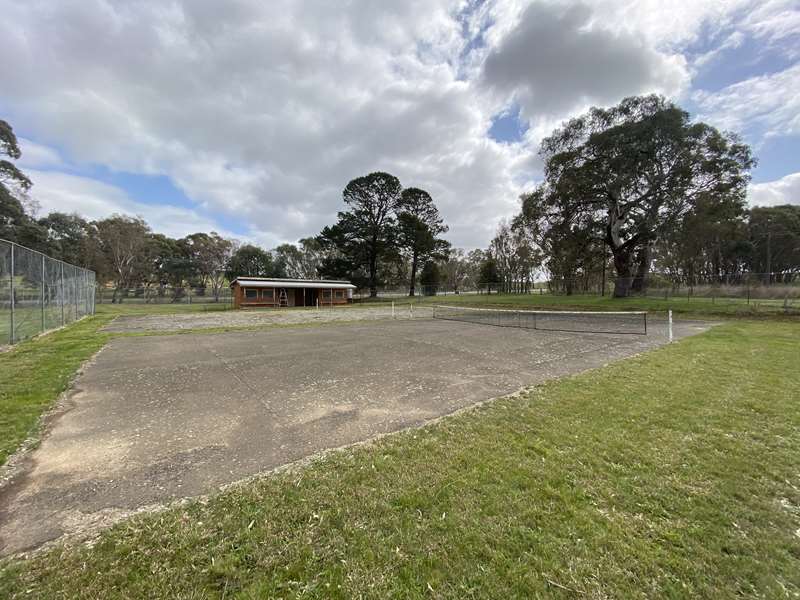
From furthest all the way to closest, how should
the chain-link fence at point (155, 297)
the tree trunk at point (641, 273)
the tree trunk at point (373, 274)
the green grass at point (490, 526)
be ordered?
the tree trunk at point (373, 274) → the chain-link fence at point (155, 297) → the tree trunk at point (641, 273) → the green grass at point (490, 526)

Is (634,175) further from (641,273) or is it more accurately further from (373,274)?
(373,274)

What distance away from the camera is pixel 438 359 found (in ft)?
25.4

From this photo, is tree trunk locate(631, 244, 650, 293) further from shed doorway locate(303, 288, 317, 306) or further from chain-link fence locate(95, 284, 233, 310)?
chain-link fence locate(95, 284, 233, 310)

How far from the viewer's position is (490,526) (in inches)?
86.1

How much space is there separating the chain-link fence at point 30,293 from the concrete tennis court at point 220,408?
2319 mm

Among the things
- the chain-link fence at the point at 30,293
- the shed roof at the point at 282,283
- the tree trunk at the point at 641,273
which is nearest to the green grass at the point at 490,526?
the chain-link fence at the point at 30,293

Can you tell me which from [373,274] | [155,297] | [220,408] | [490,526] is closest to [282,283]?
[373,274]

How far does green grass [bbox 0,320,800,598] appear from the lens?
1769 mm

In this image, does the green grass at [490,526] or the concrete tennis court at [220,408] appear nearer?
the green grass at [490,526]

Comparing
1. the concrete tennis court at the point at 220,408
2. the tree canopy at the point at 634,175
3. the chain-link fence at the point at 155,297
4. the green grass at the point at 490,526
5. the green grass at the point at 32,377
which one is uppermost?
the tree canopy at the point at 634,175

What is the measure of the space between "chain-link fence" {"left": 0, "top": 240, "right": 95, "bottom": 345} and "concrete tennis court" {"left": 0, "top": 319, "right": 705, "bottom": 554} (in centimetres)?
232

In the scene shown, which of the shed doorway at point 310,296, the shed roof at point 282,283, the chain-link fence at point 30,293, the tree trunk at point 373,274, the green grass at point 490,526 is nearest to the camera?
the green grass at point 490,526

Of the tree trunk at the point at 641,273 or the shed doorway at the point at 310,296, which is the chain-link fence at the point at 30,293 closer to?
the shed doorway at the point at 310,296

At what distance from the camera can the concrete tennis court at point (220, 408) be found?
2.66 m
